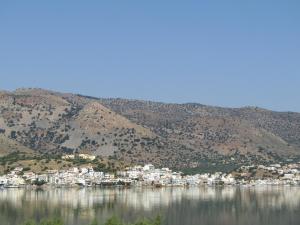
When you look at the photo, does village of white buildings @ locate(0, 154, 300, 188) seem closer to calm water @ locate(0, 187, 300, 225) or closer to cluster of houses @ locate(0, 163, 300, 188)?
cluster of houses @ locate(0, 163, 300, 188)

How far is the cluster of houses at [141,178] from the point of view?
15638cm

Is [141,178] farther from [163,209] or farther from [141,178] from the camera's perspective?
[163,209]

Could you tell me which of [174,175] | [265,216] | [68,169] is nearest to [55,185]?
[68,169]

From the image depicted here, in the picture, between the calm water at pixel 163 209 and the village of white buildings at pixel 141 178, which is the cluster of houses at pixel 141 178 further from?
the calm water at pixel 163 209

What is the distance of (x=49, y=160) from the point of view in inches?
6722

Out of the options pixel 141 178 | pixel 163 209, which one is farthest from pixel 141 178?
pixel 163 209

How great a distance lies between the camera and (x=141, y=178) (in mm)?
168500

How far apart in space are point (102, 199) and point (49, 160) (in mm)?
60573

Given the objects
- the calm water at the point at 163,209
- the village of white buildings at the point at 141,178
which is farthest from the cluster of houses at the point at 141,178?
the calm water at the point at 163,209

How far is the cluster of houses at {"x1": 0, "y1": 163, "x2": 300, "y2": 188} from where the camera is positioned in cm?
15638

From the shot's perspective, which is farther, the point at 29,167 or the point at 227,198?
the point at 29,167

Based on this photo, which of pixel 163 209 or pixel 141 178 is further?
pixel 141 178

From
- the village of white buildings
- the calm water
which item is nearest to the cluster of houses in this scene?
the village of white buildings

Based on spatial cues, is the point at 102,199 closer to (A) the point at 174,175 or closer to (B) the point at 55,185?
(B) the point at 55,185
